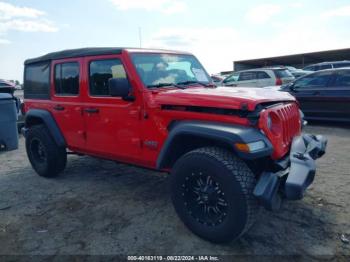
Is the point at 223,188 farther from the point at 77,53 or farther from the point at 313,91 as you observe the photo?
the point at 313,91

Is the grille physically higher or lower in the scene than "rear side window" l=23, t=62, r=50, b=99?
lower

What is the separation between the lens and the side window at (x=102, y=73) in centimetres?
378

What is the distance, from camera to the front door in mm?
3650

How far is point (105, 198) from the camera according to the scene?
416 centimetres

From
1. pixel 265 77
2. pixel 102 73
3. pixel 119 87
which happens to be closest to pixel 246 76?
pixel 265 77

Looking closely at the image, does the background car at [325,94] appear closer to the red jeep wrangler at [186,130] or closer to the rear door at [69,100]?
the red jeep wrangler at [186,130]

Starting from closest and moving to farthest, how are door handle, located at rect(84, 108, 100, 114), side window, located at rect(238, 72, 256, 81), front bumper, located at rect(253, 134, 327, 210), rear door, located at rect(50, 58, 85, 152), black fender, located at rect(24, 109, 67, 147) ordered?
1. front bumper, located at rect(253, 134, 327, 210)
2. door handle, located at rect(84, 108, 100, 114)
3. rear door, located at rect(50, 58, 85, 152)
4. black fender, located at rect(24, 109, 67, 147)
5. side window, located at rect(238, 72, 256, 81)

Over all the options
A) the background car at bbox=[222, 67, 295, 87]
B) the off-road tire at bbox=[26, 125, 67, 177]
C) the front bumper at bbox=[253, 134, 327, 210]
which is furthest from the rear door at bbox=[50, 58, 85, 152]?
the background car at bbox=[222, 67, 295, 87]

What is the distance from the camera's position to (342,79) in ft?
26.0

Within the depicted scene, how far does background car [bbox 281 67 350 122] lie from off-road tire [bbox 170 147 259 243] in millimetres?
6201

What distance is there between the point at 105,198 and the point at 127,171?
1129 millimetres

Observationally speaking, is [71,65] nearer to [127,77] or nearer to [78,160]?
[127,77]

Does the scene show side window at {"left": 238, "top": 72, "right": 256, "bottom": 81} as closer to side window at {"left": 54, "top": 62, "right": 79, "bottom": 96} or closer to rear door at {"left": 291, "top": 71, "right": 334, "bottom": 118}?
rear door at {"left": 291, "top": 71, "right": 334, "bottom": 118}

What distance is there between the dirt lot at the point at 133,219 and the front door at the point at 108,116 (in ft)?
2.14
